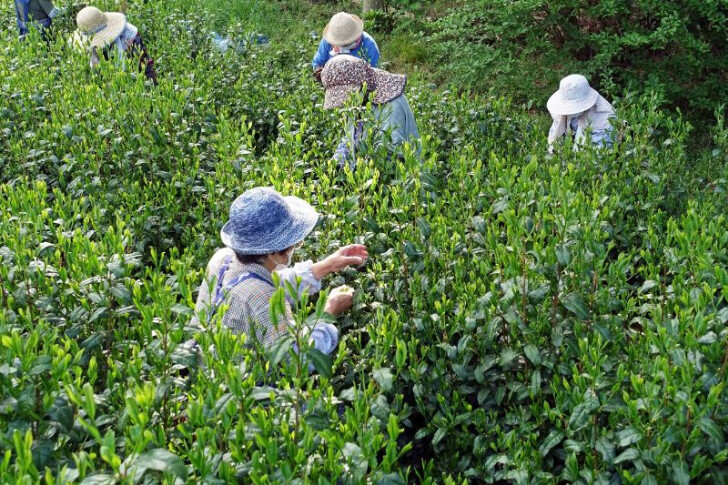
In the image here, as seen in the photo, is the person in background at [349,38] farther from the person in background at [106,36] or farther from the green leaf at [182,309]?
the green leaf at [182,309]

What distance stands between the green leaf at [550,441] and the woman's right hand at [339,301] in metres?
1.11

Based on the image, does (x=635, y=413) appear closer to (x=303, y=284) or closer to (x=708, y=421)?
(x=708, y=421)

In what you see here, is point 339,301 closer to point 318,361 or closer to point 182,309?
point 182,309

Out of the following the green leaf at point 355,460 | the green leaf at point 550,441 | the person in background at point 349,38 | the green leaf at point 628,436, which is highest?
the green leaf at point 355,460

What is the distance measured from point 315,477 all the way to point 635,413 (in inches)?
43.5

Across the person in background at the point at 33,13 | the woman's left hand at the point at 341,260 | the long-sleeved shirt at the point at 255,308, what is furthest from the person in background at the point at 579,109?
the person in background at the point at 33,13

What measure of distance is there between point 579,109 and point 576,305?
3.10 metres

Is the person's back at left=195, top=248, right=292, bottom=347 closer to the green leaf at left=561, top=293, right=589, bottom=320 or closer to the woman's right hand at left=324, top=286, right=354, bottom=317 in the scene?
the woman's right hand at left=324, top=286, right=354, bottom=317

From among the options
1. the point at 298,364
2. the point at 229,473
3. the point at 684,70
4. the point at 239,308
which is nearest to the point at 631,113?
the point at 684,70

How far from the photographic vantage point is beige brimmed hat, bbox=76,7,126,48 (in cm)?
796

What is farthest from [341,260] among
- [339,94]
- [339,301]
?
[339,94]

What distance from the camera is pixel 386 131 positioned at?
4.91m

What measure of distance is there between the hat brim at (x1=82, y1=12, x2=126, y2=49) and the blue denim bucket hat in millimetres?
5263

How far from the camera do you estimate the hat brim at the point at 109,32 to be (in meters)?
7.97
